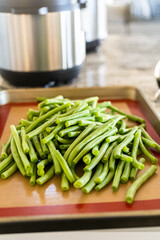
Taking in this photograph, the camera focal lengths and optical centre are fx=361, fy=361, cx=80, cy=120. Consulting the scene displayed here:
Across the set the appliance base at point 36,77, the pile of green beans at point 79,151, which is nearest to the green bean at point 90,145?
the pile of green beans at point 79,151

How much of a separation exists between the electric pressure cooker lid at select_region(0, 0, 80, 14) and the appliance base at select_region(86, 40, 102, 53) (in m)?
1.06

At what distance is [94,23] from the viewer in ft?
9.89

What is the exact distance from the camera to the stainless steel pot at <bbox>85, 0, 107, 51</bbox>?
117 inches

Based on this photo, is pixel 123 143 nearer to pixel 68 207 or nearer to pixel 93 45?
pixel 68 207

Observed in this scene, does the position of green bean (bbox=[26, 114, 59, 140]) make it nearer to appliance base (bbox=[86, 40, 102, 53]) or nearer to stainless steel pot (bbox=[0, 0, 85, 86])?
stainless steel pot (bbox=[0, 0, 85, 86])

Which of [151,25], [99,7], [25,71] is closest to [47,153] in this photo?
[25,71]

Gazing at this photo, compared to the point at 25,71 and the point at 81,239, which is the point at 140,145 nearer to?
the point at 81,239

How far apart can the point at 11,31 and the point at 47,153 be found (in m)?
0.99

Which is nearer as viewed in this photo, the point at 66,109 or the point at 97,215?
the point at 97,215

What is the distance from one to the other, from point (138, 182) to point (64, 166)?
0.25 meters

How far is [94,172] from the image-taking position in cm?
126

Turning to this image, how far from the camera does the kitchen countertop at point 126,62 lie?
230 centimetres

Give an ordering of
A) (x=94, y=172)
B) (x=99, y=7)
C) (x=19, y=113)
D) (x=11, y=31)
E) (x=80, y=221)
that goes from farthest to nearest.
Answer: (x=99, y=7)
(x=11, y=31)
(x=19, y=113)
(x=94, y=172)
(x=80, y=221)

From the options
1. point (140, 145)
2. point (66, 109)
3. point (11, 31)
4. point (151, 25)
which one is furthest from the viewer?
point (151, 25)
